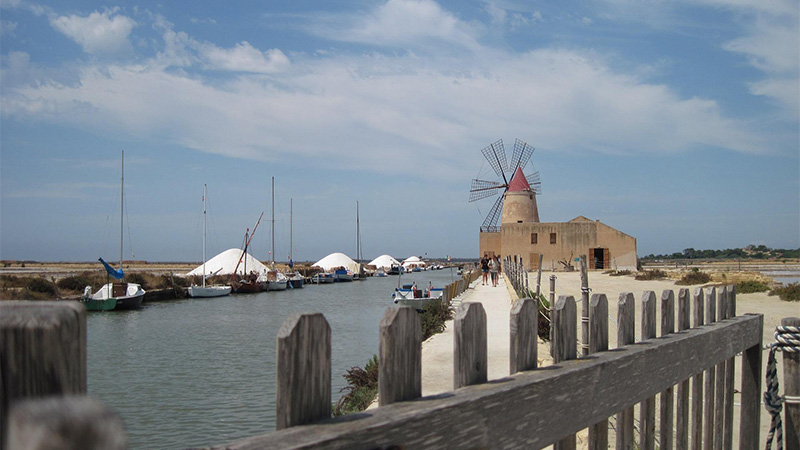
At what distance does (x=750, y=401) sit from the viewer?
376 centimetres

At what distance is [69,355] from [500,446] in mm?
1121

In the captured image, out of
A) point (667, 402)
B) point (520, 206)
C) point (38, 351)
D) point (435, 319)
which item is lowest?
point (435, 319)

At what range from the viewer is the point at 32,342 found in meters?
0.70

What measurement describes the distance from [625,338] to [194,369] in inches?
624

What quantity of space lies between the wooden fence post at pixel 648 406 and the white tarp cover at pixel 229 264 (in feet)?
201

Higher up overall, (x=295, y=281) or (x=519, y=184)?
(x=519, y=184)

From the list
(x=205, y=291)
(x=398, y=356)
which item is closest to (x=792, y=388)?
(x=398, y=356)

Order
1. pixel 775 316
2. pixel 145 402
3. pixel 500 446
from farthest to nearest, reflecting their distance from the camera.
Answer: pixel 775 316
pixel 145 402
pixel 500 446

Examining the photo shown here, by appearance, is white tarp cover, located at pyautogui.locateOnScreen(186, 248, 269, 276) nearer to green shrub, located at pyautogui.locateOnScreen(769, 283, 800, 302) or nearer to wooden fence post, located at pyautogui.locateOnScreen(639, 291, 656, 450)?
green shrub, located at pyautogui.locateOnScreen(769, 283, 800, 302)

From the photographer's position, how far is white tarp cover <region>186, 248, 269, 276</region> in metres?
63.7

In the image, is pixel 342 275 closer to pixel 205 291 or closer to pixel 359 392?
pixel 205 291

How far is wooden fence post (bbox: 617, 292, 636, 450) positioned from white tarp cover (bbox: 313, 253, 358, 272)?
82347 mm

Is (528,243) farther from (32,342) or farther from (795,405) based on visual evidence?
(32,342)

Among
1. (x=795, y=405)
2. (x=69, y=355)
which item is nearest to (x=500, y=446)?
(x=69, y=355)
